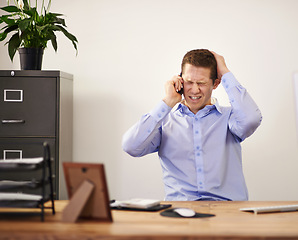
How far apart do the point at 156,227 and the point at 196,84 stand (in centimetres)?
128

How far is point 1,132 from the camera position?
9.60 ft

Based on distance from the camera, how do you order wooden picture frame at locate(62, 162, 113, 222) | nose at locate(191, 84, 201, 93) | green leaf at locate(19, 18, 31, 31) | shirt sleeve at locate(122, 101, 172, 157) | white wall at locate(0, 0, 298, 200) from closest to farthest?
wooden picture frame at locate(62, 162, 113, 222), shirt sleeve at locate(122, 101, 172, 157), nose at locate(191, 84, 201, 93), green leaf at locate(19, 18, 31, 31), white wall at locate(0, 0, 298, 200)

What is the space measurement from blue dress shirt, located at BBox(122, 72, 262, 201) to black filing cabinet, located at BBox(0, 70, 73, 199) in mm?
722

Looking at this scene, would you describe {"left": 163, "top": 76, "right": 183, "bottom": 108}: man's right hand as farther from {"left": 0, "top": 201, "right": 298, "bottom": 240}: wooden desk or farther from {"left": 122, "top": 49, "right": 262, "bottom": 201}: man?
{"left": 0, "top": 201, "right": 298, "bottom": 240}: wooden desk

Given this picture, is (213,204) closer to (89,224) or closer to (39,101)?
(89,224)

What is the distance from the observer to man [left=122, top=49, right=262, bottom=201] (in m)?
2.31

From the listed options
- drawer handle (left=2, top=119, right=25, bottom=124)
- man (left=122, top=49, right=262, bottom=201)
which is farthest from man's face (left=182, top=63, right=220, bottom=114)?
drawer handle (left=2, top=119, right=25, bottom=124)

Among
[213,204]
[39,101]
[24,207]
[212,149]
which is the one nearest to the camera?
[24,207]

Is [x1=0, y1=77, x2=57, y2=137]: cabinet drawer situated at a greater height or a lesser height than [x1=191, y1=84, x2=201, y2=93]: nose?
lesser

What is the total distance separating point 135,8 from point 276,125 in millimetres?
1361

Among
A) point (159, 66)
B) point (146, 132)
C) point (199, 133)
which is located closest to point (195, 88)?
point (199, 133)

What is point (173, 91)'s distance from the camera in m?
2.34

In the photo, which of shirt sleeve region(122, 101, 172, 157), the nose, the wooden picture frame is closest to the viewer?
the wooden picture frame

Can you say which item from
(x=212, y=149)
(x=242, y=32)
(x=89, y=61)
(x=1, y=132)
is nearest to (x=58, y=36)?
(x=89, y=61)
